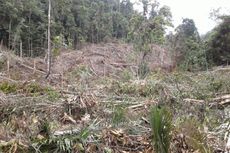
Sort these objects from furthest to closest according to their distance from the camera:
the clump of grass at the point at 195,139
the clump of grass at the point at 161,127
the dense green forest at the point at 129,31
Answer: the dense green forest at the point at 129,31 < the clump of grass at the point at 195,139 < the clump of grass at the point at 161,127

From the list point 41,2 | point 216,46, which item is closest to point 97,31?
point 41,2

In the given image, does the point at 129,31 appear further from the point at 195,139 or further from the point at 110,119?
the point at 195,139

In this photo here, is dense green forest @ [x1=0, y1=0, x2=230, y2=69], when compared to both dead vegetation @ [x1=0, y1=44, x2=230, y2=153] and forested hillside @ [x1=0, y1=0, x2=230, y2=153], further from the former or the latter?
dead vegetation @ [x1=0, y1=44, x2=230, y2=153]

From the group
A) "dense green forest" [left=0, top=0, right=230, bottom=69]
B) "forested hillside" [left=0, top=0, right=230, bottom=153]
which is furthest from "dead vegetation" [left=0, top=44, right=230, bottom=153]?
"dense green forest" [left=0, top=0, right=230, bottom=69]

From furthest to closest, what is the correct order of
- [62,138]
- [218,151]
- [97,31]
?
1. [97,31]
2. [218,151]
3. [62,138]

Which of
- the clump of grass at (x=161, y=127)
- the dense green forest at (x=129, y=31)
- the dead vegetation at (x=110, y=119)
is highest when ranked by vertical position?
the dense green forest at (x=129, y=31)

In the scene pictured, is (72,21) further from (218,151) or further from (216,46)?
(218,151)

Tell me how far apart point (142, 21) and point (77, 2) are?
13.7 m

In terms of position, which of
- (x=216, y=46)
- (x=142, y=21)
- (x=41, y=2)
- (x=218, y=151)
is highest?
(x=41, y=2)

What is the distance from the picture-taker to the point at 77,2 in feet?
107

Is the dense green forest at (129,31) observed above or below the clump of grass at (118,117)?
above

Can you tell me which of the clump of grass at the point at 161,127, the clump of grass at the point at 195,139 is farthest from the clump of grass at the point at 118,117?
the clump of grass at the point at 161,127

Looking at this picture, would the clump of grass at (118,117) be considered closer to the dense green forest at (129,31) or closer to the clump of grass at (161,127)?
the clump of grass at (161,127)

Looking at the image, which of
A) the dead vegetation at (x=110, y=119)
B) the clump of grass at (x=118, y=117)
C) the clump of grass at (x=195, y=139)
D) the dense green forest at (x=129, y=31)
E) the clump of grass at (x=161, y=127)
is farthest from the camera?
the dense green forest at (x=129, y=31)
